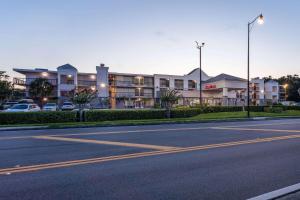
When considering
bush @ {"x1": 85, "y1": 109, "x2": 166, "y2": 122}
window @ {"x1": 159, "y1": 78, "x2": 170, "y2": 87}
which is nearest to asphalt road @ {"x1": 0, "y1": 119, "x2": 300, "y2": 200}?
bush @ {"x1": 85, "y1": 109, "x2": 166, "y2": 122}

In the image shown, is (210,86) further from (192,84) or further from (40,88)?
(40,88)

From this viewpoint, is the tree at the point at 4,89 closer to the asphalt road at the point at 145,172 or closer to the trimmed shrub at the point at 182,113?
the trimmed shrub at the point at 182,113

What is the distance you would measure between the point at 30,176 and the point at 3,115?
1750cm

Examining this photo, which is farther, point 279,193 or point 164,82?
point 164,82

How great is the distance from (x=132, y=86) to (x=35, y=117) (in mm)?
42134

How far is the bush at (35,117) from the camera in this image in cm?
2133

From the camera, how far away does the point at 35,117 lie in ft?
73.0

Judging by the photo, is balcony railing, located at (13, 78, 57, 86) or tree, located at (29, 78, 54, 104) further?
balcony railing, located at (13, 78, 57, 86)

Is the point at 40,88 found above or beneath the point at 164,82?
beneath

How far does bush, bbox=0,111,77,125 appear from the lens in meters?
21.3

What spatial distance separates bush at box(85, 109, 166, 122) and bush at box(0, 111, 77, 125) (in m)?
1.53

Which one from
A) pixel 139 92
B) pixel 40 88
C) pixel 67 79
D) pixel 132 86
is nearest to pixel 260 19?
pixel 40 88

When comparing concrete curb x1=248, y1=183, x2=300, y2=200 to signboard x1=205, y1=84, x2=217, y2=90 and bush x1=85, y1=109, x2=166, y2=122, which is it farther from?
signboard x1=205, y1=84, x2=217, y2=90

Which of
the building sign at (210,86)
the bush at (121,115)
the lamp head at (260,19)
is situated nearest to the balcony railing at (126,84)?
the building sign at (210,86)
